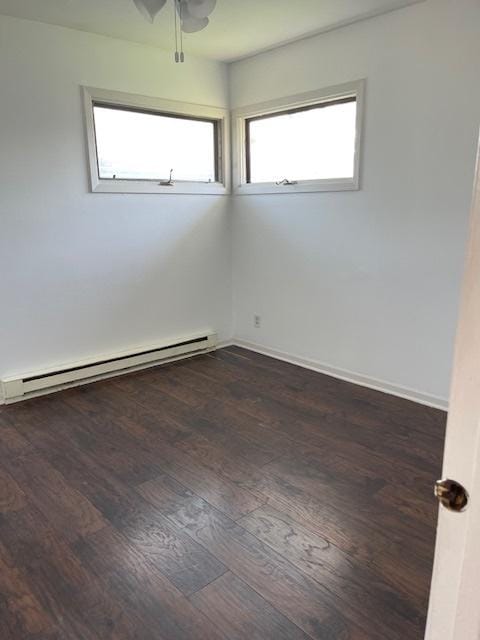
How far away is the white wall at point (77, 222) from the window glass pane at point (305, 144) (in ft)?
1.62

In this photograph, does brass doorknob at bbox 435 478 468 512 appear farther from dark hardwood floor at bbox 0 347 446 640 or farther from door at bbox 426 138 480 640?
dark hardwood floor at bbox 0 347 446 640

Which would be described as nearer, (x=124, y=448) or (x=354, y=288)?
(x=124, y=448)

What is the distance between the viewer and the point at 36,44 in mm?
3072

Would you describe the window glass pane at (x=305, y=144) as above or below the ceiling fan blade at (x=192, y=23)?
below

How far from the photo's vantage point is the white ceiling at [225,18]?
2.81m

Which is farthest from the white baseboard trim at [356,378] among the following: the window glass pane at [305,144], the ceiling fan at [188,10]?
the ceiling fan at [188,10]

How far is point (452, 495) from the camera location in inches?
25.9

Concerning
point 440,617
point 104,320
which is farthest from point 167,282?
point 440,617

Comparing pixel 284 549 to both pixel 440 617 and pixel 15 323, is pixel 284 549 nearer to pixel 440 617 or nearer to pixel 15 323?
pixel 440 617

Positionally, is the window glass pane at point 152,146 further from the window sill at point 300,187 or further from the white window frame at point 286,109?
the window sill at point 300,187

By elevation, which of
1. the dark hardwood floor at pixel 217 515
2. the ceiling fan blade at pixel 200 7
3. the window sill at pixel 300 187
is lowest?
the dark hardwood floor at pixel 217 515

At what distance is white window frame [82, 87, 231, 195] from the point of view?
3404 mm

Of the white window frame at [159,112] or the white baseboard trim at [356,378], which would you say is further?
the white window frame at [159,112]

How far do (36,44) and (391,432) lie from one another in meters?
3.41
